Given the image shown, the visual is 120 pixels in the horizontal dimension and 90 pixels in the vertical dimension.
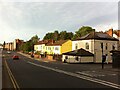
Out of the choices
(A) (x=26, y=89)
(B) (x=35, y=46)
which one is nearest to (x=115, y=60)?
(A) (x=26, y=89)

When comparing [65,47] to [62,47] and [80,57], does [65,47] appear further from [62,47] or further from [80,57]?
[80,57]

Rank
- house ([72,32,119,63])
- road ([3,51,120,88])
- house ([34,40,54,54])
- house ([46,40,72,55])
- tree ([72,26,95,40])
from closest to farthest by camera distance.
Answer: road ([3,51,120,88]) < house ([72,32,119,63]) < house ([46,40,72,55]) < tree ([72,26,95,40]) < house ([34,40,54,54])

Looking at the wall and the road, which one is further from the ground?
the wall

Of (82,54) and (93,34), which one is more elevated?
(93,34)

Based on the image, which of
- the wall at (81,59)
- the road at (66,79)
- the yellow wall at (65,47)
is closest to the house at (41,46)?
the yellow wall at (65,47)

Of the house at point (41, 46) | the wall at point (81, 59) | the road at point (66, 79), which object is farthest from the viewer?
the house at point (41, 46)

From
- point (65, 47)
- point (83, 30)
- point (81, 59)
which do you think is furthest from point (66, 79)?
point (83, 30)

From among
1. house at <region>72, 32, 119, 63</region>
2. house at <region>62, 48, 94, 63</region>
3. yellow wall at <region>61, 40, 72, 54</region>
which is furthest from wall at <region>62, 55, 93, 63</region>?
yellow wall at <region>61, 40, 72, 54</region>

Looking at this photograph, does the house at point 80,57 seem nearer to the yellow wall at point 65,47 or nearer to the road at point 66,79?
the road at point 66,79

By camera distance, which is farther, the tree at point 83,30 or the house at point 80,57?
the tree at point 83,30

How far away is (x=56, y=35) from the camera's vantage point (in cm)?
16725

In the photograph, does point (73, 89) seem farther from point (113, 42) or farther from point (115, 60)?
point (113, 42)

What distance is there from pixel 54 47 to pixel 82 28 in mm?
15859

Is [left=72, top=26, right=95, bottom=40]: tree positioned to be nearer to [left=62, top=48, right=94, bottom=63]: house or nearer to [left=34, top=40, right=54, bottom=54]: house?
[left=34, top=40, right=54, bottom=54]: house
